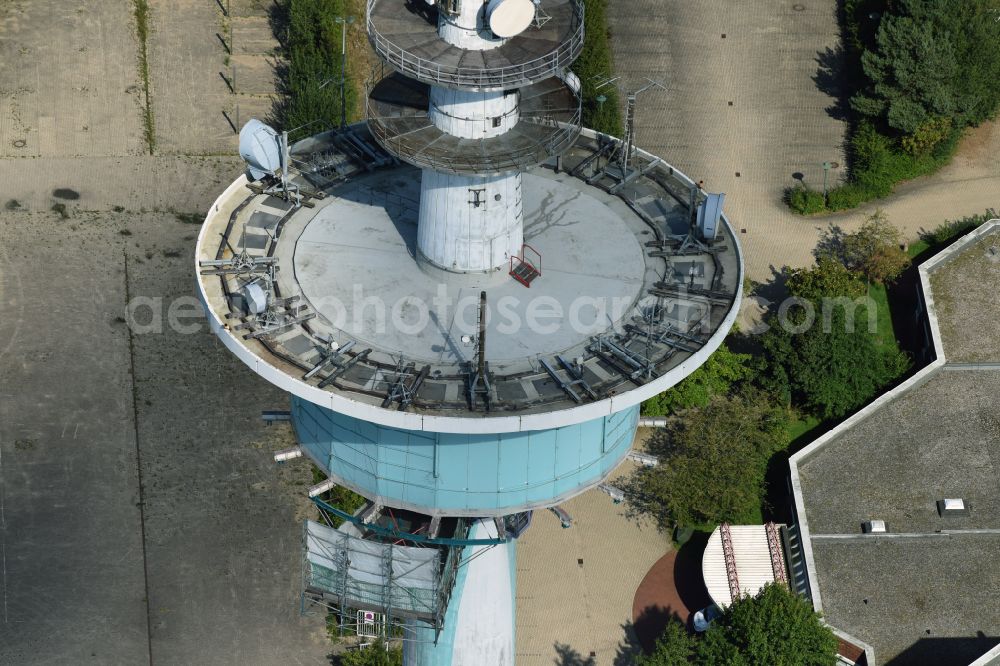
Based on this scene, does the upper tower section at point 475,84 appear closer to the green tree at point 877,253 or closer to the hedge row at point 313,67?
the hedge row at point 313,67

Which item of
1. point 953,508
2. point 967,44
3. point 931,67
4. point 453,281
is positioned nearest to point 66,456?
point 453,281

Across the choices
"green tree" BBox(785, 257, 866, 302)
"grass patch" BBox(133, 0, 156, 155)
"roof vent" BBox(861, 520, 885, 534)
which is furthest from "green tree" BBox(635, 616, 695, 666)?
"grass patch" BBox(133, 0, 156, 155)

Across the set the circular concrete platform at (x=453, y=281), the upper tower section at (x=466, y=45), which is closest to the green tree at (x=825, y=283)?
the circular concrete platform at (x=453, y=281)

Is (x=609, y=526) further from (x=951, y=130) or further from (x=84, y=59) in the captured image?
(x=84, y=59)

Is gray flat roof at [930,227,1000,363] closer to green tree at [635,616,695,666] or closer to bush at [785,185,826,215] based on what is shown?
bush at [785,185,826,215]

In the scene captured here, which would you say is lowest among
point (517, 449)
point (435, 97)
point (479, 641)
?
point (479, 641)

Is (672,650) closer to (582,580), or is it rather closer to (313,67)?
(582,580)

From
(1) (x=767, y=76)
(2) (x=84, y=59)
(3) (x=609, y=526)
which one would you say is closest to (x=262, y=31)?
(2) (x=84, y=59)
